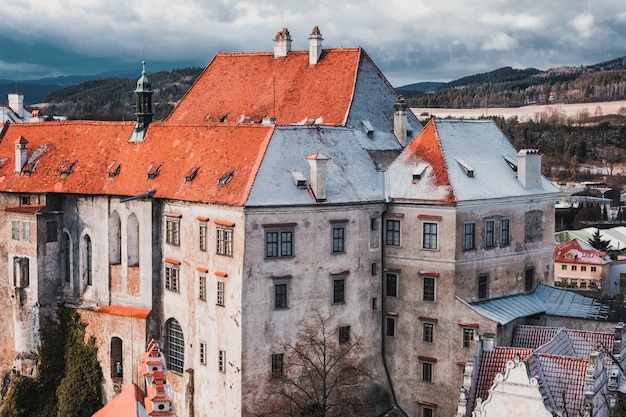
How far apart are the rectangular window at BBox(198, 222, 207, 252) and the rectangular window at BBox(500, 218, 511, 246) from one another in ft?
57.5

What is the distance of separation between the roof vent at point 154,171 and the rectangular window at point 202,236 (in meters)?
6.39

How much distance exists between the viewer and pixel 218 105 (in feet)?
221

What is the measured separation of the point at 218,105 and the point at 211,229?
18683 mm

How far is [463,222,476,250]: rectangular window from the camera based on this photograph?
51.6 m

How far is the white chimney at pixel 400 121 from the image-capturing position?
6028 cm

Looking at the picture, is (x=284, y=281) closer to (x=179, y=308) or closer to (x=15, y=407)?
(x=179, y=308)

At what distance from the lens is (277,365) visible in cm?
5000

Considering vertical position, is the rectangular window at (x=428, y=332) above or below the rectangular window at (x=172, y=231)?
below

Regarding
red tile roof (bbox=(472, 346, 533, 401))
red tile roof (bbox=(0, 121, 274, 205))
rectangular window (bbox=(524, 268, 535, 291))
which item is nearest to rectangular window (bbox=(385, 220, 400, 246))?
red tile roof (bbox=(0, 121, 274, 205))

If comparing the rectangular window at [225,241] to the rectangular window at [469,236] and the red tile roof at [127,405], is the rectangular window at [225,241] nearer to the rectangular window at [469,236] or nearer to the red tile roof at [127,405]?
the red tile roof at [127,405]

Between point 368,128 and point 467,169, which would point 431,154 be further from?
point 368,128

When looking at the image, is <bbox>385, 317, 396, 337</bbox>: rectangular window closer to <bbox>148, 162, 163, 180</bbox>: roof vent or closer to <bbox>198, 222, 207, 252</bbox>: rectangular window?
<bbox>198, 222, 207, 252</bbox>: rectangular window

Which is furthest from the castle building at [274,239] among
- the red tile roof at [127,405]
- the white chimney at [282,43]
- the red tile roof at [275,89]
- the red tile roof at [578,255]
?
the red tile roof at [578,255]

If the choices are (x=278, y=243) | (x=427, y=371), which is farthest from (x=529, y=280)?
(x=278, y=243)
